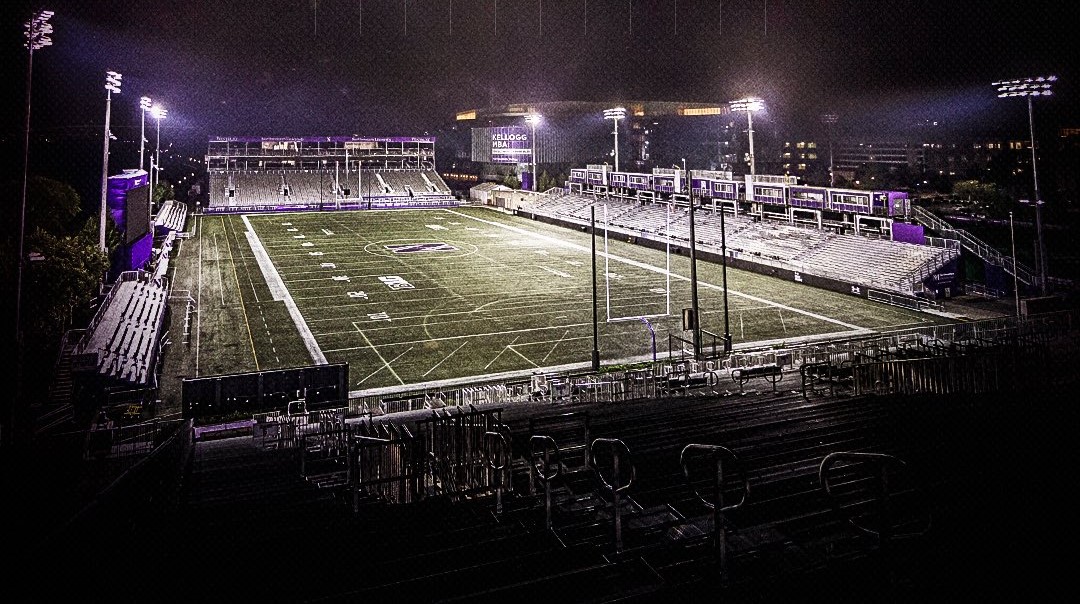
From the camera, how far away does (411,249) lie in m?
60.6

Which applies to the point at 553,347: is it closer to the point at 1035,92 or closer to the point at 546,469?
the point at 546,469

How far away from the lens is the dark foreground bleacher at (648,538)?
5555 mm

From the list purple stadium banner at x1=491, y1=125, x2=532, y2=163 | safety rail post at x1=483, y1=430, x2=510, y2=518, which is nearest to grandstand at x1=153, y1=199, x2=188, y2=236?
purple stadium banner at x1=491, y1=125, x2=532, y2=163

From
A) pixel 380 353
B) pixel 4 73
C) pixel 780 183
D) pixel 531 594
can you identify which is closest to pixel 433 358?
pixel 380 353

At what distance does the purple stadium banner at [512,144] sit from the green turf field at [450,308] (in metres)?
64.8

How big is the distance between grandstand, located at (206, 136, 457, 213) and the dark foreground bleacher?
308 feet

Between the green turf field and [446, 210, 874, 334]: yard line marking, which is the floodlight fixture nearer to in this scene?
the green turf field

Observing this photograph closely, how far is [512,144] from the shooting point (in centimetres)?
12688

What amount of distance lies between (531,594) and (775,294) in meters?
40.4

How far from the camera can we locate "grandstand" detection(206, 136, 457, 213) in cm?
10012

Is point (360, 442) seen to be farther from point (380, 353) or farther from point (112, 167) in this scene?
point (112, 167)

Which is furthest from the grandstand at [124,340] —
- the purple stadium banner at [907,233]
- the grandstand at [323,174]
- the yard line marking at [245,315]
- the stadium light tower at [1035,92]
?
the grandstand at [323,174]

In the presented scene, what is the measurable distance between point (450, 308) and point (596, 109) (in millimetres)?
119860

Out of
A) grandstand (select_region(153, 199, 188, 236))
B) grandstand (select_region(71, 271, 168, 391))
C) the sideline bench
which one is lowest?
the sideline bench
